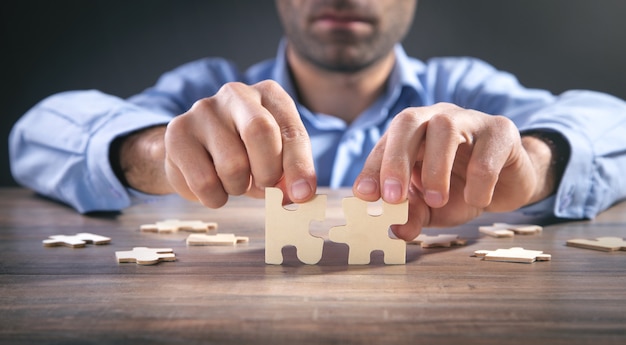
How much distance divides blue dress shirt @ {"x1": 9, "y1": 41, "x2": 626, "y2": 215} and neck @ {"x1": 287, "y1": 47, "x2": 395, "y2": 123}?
0.23ft

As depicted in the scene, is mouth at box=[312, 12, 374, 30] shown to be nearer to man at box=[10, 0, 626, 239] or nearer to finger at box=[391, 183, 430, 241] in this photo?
man at box=[10, 0, 626, 239]

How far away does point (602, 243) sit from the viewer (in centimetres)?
158

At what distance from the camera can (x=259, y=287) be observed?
1.19 metres

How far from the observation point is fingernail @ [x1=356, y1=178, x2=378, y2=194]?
1.38m

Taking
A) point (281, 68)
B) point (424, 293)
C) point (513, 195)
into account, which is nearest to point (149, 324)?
point (424, 293)

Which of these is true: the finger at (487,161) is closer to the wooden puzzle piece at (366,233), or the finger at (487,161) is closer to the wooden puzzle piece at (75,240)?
the wooden puzzle piece at (366,233)

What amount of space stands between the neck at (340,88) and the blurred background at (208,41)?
1.48 meters

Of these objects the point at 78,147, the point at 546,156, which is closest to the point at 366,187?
the point at 546,156

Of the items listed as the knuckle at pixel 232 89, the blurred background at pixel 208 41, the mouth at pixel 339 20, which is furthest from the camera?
the blurred background at pixel 208 41

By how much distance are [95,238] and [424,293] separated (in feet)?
2.74

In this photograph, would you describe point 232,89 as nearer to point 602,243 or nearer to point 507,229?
point 507,229

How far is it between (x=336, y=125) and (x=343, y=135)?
0.21 ft

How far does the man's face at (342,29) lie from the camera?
Result: 3.25 m

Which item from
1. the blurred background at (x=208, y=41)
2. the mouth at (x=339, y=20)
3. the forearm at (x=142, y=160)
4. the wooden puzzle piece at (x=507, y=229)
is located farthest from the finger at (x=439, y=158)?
the blurred background at (x=208, y=41)
